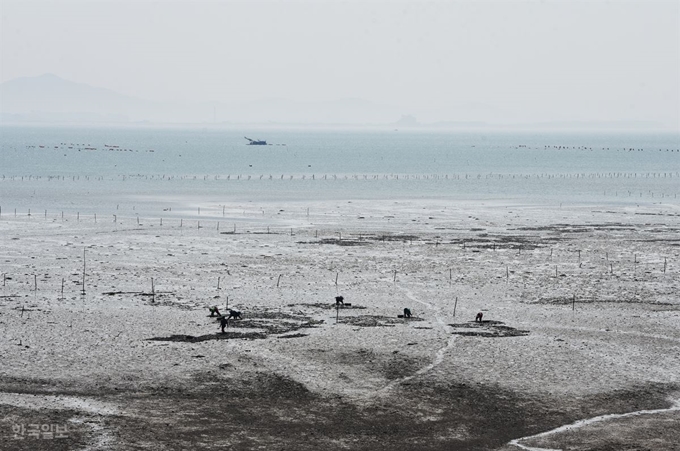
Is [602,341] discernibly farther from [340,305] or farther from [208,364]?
[208,364]

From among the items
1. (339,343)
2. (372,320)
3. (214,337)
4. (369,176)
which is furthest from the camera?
(369,176)

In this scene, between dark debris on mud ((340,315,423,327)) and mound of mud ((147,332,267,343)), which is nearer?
mound of mud ((147,332,267,343))

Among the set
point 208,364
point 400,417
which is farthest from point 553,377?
point 208,364

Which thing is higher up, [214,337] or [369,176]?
[369,176]

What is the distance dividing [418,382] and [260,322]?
32.8 feet

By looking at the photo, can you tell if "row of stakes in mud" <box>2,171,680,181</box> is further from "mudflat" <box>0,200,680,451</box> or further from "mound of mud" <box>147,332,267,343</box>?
"mound of mud" <box>147,332,267,343</box>

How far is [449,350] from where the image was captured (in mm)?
35000

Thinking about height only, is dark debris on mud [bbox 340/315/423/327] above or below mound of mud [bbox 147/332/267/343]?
above

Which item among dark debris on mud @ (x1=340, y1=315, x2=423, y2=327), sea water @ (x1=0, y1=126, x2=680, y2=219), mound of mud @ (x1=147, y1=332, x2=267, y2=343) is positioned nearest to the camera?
mound of mud @ (x1=147, y1=332, x2=267, y2=343)

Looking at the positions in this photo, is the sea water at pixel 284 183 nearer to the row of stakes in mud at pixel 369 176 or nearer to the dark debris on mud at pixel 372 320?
the row of stakes in mud at pixel 369 176

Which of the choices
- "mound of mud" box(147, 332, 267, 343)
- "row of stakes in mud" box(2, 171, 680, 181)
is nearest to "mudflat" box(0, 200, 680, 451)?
"mound of mud" box(147, 332, 267, 343)

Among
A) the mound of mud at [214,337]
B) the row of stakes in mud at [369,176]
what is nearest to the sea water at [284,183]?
the row of stakes in mud at [369,176]

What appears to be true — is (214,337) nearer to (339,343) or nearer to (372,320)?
(339,343)

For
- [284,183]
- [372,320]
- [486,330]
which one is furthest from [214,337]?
[284,183]
